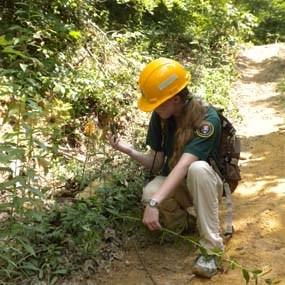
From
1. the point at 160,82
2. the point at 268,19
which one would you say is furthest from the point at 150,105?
the point at 268,19

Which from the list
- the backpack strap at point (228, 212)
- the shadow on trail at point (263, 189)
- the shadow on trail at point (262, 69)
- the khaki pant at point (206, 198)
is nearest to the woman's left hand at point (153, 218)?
the khaki pant at point (206, 198)

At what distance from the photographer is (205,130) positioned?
2695 millimetres

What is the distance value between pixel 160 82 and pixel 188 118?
29cm

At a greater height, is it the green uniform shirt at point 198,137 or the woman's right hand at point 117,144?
the green uniform shirt at point 198,137

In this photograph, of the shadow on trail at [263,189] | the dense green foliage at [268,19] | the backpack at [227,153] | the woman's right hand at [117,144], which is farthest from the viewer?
the dense green foliage at [268,19]

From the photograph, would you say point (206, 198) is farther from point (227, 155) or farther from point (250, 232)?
point (250, 232)

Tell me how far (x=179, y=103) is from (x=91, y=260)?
1.15 meters

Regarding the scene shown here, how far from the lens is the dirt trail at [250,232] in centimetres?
284

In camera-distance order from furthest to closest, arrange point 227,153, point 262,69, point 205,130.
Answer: point 262,69, point 227,153, point 205,130

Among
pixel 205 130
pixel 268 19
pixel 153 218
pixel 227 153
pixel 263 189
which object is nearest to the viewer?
pixel 153 218

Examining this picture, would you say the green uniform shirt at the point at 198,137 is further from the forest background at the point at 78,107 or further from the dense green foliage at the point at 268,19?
the dense green foliage at the point at 268,19

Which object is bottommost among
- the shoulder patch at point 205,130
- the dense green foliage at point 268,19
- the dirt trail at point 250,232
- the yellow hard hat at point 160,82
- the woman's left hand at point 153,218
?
the dirt trail at point 250,232

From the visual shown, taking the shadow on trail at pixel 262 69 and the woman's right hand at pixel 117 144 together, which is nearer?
the woman's right hand at pixel 117 144

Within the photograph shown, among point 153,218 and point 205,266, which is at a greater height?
point 153,218
